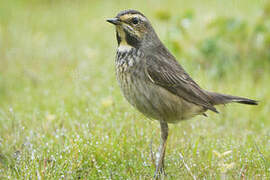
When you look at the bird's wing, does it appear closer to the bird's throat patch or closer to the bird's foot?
the bird's throat patch

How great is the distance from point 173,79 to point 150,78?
0.96 ft

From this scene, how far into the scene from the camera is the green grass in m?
3.91

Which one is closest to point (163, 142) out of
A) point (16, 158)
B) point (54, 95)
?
point (16, 158)

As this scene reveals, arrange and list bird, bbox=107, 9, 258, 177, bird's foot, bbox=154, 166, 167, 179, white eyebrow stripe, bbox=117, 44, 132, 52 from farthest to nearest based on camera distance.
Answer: white eyebrow stripe, bbox=117, 44, 132, 52 → bird, bbox=107, 9, 258, 177 → bird's foot, bbox=154, 166, 167, 179

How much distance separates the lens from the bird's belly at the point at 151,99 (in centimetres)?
394

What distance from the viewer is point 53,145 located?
4.17 metres

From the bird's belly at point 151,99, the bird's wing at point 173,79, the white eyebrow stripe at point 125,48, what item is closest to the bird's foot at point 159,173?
the bird's belly at point 151,99

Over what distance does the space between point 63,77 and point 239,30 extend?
9.33 ft

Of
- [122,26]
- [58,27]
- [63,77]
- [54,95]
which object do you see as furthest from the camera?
[58,27]

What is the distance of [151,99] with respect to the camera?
3.96m

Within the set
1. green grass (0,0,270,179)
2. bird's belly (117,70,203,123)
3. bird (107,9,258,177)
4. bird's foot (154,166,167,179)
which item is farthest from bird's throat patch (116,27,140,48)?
bird's foot (154,166,167,179)

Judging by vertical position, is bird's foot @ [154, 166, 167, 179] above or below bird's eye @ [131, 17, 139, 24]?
below

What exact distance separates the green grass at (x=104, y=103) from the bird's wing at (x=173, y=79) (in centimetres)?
45

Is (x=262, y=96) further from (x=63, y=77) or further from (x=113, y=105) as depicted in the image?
(x=63, y=77)
